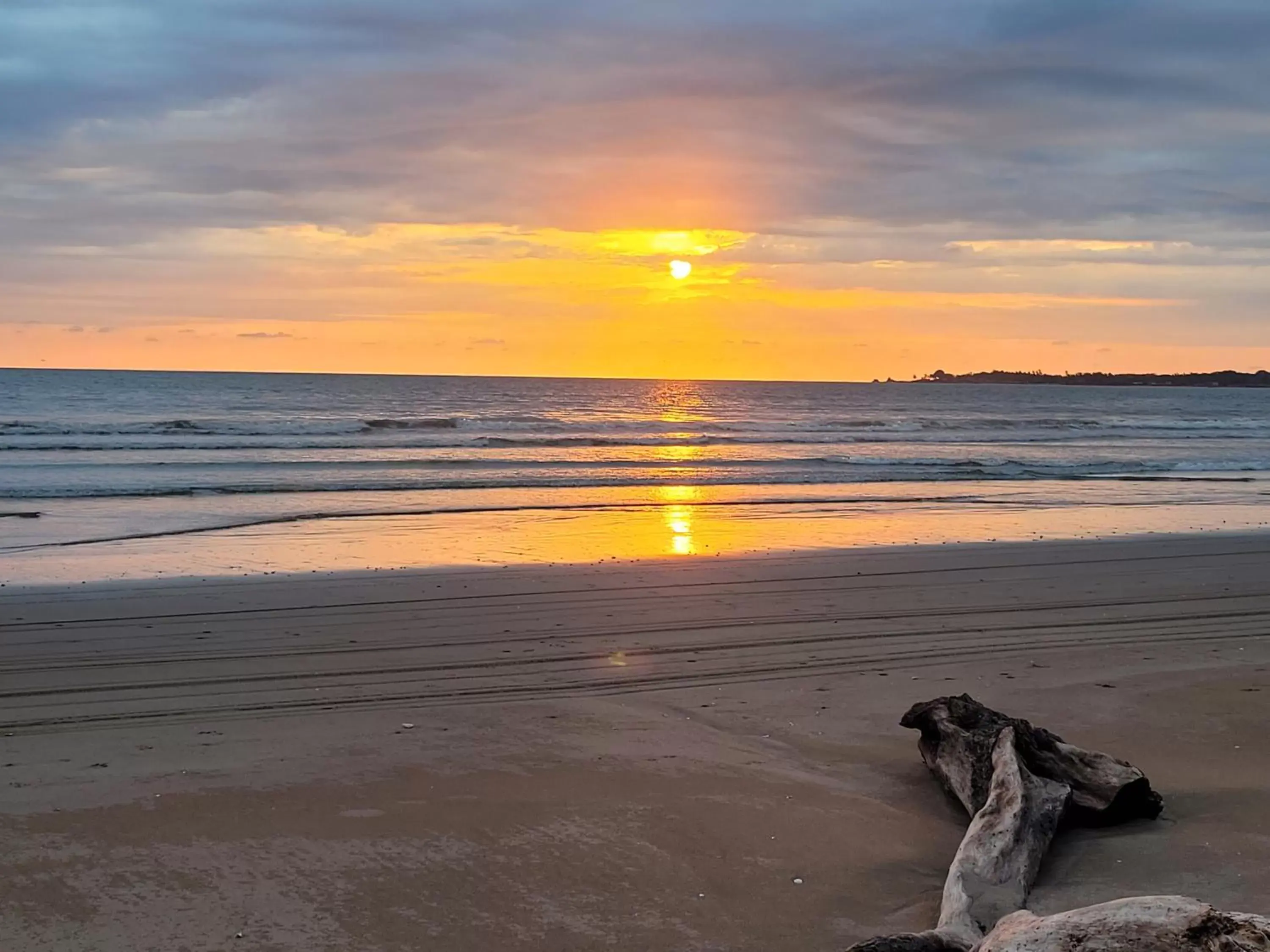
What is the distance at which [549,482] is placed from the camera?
80.7ft

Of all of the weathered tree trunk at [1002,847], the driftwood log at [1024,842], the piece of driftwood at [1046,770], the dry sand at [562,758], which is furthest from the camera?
the piece of driftwood at [1046,770]

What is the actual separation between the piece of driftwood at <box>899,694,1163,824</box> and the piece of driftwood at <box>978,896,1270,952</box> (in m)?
2.09

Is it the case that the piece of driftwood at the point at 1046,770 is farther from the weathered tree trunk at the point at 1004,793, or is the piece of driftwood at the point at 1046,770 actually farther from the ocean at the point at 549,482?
the ocean at the point at 549,482

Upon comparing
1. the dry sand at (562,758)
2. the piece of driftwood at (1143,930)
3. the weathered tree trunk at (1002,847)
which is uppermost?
the piece of driftwood at (1143,930)

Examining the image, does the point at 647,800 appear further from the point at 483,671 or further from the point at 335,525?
the point at 335,525

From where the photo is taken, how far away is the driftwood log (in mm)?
2801

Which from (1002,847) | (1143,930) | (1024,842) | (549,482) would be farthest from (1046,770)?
(549,482)

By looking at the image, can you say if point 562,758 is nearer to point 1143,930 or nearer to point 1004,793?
point 1004,793

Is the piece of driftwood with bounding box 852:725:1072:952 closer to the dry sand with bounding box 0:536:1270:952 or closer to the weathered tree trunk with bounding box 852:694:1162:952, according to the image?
the weathered tree trunk with bounding box 852:694:1162:952

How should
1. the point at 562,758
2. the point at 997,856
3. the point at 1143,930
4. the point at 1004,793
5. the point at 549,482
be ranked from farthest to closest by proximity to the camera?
the point at 549,482 < the point at 562,758 < the point at 1004,793 < the point at 997,856 < the point at 1143,930

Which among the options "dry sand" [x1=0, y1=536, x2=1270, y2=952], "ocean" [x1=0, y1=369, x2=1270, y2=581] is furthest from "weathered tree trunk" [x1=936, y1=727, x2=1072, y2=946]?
"ocean" [x1=0, y1=369, x2=1270, y2=581]

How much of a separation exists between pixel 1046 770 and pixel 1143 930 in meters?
2.32

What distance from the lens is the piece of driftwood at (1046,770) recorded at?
5.01 m

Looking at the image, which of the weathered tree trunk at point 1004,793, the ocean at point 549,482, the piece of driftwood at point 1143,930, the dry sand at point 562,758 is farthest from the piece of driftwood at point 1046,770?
the ocean at point 549,482
